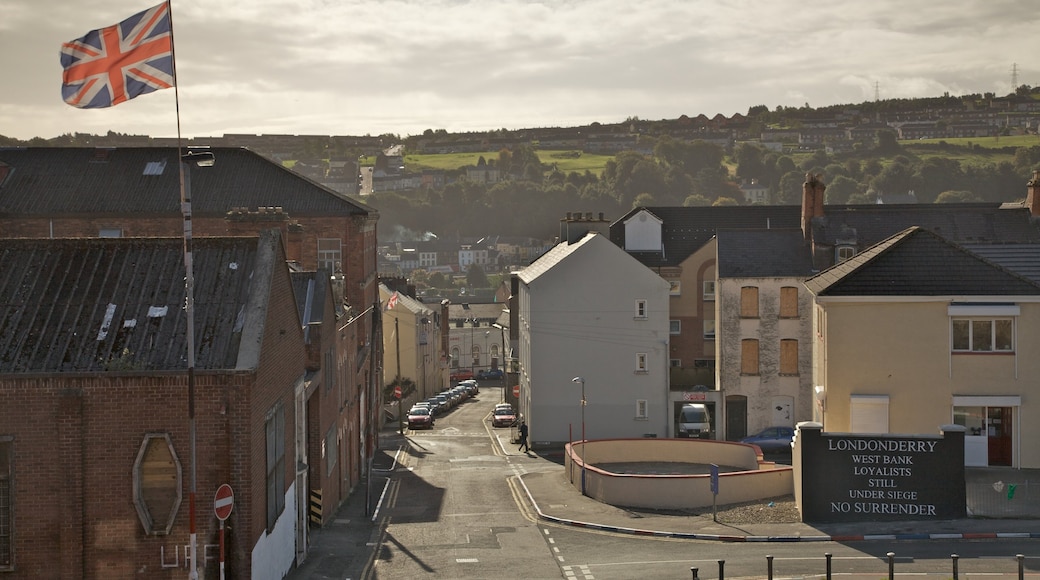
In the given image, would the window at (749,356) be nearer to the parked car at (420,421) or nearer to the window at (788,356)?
the window at (788,356)

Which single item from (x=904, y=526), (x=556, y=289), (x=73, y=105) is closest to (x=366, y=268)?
(x=556, y=289)

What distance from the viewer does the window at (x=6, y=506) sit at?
2158 cm

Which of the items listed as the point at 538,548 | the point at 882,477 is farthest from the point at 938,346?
the point at 538,548

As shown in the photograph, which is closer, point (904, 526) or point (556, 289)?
point (904, 526)

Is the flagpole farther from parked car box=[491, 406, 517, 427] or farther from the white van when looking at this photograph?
parked car box=[491, 406, 517, 427]

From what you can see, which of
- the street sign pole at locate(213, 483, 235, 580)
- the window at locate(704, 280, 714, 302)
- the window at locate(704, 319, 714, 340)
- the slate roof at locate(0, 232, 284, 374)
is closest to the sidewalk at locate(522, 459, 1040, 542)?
the street sign pole at locate(213, 483, 235, 580)

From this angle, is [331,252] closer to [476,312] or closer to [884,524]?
[884,524]

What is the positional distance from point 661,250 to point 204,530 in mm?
49186

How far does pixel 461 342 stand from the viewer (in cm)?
14225

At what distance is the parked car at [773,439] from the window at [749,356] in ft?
17.2

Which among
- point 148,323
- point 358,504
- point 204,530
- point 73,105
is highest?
point 73,105

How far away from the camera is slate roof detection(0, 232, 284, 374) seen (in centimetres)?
2208

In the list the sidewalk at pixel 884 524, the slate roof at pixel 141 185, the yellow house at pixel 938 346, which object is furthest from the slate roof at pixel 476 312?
the sidewalk at pixel 884 524

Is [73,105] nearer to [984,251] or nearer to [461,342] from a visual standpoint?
[984,251]
